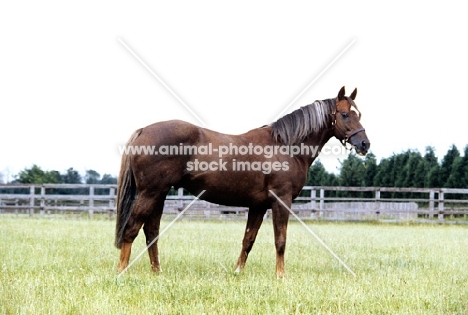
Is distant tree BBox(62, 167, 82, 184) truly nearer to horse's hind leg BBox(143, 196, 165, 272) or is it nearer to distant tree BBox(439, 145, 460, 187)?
distant tree BBox(439, 145, 460, 187)

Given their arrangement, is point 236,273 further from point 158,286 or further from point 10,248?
point 10,248

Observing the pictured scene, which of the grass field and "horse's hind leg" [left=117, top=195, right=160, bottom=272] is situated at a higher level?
"horse's hind leg" [left=117, top=195, right=160, bottom=272]

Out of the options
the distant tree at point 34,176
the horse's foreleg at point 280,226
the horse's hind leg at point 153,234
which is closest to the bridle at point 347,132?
the horse's foreleg at point 280,226

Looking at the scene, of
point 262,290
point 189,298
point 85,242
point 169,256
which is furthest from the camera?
point 85,242

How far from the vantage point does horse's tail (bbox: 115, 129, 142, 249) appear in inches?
216

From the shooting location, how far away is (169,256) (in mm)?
7117

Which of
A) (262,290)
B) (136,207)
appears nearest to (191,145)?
(136,207)

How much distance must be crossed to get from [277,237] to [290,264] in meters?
1.04

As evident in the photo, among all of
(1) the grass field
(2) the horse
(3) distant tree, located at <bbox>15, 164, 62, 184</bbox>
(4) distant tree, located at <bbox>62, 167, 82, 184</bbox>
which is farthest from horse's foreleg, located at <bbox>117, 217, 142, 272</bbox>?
(3) distant tree, located at <bbox>15, 164, 62, 184</bbox>

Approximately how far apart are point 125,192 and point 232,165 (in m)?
1.28

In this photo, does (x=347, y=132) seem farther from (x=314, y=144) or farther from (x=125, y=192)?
(x=125, y=192)

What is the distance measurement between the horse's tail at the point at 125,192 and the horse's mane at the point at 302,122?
172 centimetres

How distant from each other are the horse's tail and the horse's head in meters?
2.48

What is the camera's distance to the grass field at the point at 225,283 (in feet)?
12.6
